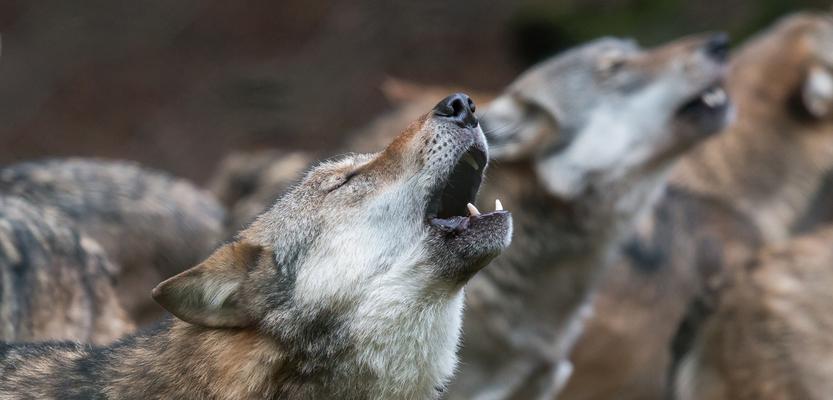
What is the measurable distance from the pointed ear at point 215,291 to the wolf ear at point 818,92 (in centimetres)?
661

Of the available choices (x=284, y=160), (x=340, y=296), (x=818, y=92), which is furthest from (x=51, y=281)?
(x=818, y=92)

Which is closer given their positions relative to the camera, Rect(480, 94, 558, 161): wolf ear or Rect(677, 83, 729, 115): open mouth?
Rect(480, 94, 558, 161): wolf ear

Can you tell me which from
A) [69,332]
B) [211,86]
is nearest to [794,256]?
[69,332]

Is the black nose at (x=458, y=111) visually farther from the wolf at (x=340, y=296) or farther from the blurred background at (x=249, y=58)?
the blurred background at (x=249, y=58)

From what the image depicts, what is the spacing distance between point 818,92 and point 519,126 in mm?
3431

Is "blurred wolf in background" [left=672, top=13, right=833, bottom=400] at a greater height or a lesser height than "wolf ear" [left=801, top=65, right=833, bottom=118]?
lesser

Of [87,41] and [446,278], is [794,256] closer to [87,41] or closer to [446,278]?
[446,278]

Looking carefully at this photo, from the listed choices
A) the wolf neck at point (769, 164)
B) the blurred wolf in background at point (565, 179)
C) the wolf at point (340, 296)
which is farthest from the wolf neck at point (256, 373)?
the wolf neck at point (769, 164)

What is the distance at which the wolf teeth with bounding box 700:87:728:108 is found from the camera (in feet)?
24.8

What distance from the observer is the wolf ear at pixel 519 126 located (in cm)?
732

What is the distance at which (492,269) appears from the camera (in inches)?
284

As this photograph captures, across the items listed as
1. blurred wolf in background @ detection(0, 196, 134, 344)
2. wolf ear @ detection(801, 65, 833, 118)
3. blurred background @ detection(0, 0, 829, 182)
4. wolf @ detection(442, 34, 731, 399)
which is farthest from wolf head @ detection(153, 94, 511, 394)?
blurred background @ detection(0, 0, 829, 182)

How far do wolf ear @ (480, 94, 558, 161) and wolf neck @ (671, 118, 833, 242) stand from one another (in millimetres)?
2651

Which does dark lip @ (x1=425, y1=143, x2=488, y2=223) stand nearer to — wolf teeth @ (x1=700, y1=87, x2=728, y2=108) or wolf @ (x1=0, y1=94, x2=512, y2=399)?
wolf @ (x1=0, y1=94, x2=512, y2=399)
